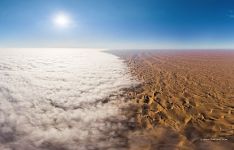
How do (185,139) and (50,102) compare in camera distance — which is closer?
(185,139)

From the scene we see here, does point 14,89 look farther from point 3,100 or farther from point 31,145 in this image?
point 31,145

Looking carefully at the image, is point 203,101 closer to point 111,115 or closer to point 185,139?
point 185,139

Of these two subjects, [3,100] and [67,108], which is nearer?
[67,108]

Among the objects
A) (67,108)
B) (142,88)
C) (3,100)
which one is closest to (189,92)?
(142,88)

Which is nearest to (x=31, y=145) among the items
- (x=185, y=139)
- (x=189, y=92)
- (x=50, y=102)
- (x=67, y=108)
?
(x=67, y=108)

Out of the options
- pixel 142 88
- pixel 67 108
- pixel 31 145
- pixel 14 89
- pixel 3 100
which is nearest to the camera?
pixel 31 145

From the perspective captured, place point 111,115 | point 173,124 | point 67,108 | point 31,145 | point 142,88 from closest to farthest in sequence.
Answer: point 31,145 → point 173,124 → point 111,115 → point 67,108 → point 142,88

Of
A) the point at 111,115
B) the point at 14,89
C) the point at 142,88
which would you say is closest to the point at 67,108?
the point at 111,115

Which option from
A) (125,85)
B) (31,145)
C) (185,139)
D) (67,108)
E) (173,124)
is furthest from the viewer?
(125,85)

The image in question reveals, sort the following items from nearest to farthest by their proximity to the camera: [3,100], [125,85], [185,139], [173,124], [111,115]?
[185,139] → [173,124] → [111,115] → [3,100] → [125,85]
